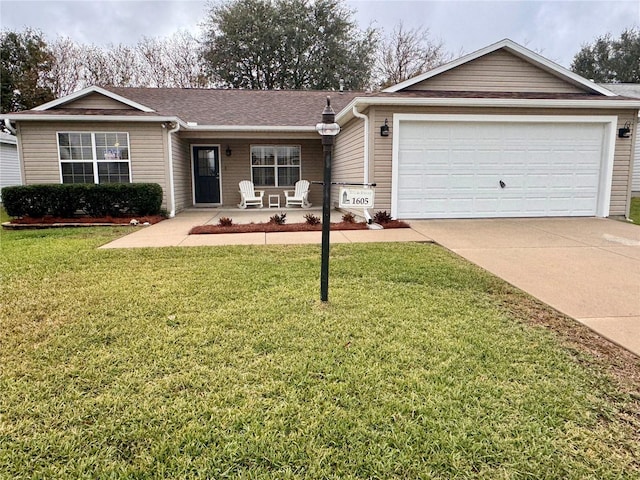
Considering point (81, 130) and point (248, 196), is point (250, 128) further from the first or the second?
point (81, 130)

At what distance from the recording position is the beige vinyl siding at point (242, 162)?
13102 mm

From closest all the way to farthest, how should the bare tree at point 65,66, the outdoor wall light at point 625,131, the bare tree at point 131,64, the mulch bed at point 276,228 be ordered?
the mulch bed at point 276,228
the outdoor wall light at point 625,131
the bare tree at point 65,66
the bare tree at point 131,64

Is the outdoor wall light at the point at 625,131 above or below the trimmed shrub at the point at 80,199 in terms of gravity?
above

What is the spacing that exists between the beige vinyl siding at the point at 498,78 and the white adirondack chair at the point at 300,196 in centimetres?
475

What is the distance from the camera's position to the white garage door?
860 centimetres

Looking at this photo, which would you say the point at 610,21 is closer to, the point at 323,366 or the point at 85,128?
the point at 85,128

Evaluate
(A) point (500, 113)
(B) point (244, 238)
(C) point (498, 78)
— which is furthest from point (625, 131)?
(B) point (244, 238)

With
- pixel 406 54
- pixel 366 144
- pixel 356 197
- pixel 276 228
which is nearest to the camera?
pixel 356 197

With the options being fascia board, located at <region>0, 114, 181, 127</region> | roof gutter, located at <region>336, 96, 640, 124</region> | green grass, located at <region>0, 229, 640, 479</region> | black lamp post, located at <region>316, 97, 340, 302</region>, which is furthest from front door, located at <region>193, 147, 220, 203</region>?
black lamp post, located at <region>316, 97, 340, 302</region>

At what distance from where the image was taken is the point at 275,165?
1338cm

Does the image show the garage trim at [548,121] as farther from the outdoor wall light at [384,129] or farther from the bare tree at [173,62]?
the bare tree at [173,62]

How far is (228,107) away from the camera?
13688 millimetres

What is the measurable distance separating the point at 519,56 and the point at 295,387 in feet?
32.7

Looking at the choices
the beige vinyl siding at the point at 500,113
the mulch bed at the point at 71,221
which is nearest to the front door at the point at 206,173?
the mulch bed at the point at 71,221
